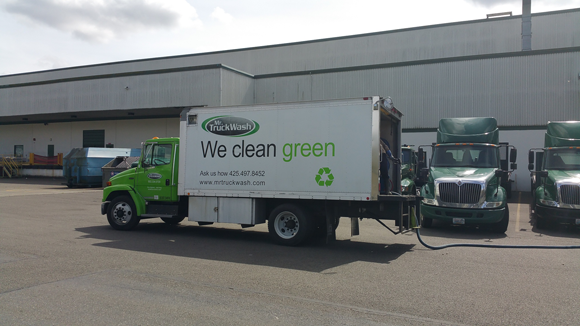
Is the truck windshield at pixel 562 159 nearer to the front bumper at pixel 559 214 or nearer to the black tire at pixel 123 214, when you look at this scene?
the front bumper at pixel 559 214

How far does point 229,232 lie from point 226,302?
6.55 m

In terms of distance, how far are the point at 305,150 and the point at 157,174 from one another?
4.24m

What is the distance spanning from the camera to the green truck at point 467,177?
12320 millimetres

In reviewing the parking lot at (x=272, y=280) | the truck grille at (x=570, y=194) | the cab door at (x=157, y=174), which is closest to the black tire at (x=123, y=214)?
the parking lot at (x=272, y=280)

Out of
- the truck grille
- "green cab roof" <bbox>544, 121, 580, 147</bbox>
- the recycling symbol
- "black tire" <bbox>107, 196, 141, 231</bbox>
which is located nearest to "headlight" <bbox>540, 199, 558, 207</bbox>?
the truck grille

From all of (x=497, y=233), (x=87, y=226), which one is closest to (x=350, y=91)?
(x=497, y=233)

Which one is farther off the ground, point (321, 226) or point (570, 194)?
point (570, 194)

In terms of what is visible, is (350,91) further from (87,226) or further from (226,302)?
(226,302)

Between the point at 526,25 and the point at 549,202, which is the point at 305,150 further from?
the point at 526,25

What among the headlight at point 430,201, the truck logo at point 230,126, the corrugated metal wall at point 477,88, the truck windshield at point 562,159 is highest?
the corrugated metal wall at point 477,88

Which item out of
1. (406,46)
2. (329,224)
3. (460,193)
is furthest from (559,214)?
(406,46)

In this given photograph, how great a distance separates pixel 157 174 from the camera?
11719mm

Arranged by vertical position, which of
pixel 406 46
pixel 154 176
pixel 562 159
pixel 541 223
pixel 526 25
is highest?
pixel 526 25

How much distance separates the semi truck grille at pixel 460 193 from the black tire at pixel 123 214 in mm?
8283
